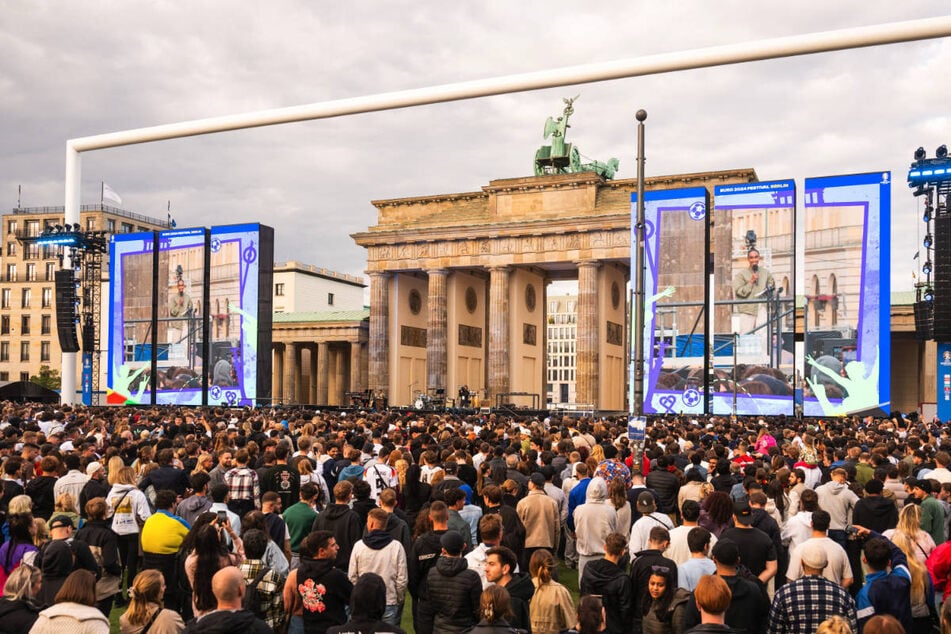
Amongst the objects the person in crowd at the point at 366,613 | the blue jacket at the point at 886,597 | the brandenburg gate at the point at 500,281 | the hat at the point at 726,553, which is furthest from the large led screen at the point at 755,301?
the person in crowd at the point at 366,613

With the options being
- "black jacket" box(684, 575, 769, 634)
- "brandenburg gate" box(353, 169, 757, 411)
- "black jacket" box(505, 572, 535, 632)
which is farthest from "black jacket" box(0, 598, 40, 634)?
"brandenburg gate" box(353, 169, 757, 411)

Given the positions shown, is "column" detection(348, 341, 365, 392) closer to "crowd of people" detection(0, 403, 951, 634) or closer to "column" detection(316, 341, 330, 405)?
"column" detection(316, 341, 330, 405)

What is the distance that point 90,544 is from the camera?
365 inches

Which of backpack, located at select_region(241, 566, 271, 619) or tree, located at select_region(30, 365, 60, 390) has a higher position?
backpack, located at select_region(241, 566, 271, 619)

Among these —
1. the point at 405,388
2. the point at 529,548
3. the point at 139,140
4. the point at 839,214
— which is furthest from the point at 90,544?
the point at 405,388

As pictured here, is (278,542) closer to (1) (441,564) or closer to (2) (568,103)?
(1) (441,564)

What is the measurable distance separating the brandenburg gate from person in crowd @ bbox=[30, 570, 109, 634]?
54577 mm

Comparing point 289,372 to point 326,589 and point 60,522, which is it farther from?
point 326,589

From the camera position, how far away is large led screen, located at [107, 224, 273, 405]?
4428 cm

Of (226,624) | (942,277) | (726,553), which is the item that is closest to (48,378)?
(942,277)

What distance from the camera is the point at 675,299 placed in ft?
140

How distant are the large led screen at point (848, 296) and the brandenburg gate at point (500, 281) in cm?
2173

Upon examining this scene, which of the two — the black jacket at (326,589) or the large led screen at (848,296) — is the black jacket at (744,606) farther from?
the large led screen at (848,296)

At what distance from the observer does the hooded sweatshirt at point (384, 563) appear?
329 inches
